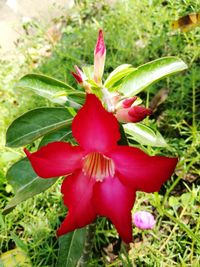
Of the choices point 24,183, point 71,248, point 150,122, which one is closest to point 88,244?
point 71,248

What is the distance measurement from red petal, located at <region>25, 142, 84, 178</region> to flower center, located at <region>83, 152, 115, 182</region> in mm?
49

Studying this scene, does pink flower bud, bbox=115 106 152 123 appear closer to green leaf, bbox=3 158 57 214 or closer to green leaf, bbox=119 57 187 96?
green leaf, bbox=119 57 187 96

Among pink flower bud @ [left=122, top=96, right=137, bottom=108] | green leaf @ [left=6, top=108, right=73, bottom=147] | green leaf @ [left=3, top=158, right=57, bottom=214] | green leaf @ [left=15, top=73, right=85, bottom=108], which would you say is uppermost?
green leaf @ [left=15, top=73, right=85, bottom=108]

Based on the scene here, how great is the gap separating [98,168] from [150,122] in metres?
1.18

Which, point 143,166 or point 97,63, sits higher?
point 97,63

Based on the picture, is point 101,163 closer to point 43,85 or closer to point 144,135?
point 144,135

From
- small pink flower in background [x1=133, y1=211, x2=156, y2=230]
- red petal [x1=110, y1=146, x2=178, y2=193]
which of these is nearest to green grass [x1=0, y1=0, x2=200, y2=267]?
small pink flower in background [x1=133, y1=211, x2=156, y2=230]

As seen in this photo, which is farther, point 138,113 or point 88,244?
point 88,244

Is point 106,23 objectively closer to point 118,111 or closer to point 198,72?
point 198,72

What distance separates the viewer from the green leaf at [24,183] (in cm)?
132

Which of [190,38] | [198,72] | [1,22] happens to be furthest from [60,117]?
[1,22]

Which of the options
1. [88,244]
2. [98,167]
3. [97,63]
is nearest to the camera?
[98,167]

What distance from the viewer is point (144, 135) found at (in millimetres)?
1295

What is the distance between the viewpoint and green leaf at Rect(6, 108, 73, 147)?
1284 millimetres
